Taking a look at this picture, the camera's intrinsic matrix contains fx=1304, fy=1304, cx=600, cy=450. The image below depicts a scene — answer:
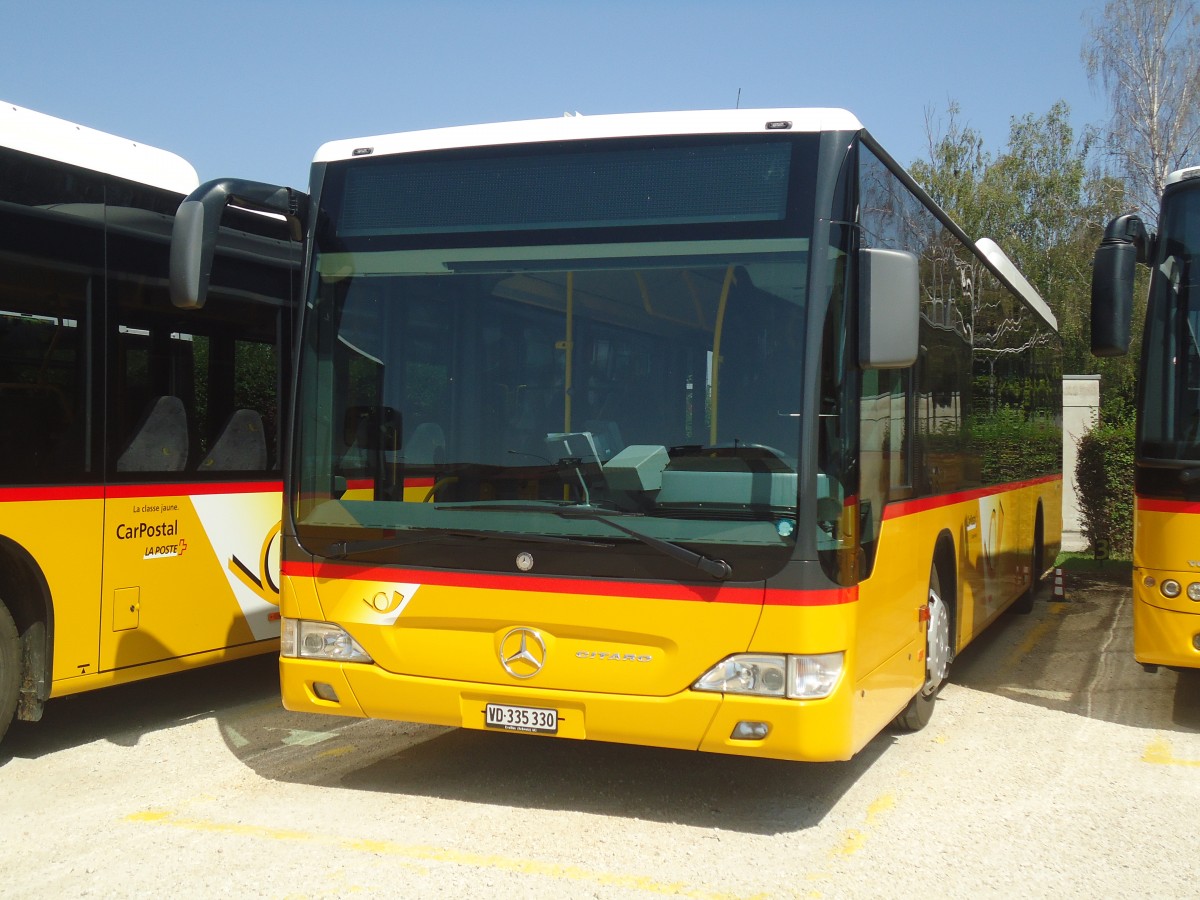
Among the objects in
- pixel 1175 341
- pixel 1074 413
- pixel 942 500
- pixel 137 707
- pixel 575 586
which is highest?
pixel 1175 341

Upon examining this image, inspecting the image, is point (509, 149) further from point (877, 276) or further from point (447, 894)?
point (447, 894)

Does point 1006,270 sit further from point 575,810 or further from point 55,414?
point 55,414

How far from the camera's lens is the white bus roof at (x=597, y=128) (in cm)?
540

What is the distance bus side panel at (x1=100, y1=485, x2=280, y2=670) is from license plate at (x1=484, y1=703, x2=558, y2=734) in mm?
2658

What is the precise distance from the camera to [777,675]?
5203 mm

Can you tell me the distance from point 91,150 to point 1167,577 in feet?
21.7

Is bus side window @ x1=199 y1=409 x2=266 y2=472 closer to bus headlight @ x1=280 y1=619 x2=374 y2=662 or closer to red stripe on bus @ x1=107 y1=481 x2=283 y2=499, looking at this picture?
red stripe on bus @ x1=107 y1=481 x2=283 y2=499

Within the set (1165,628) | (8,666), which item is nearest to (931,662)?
(1165,628)

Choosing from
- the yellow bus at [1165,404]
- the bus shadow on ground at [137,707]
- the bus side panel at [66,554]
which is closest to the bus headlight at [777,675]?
the yellow bus at [1165,404]

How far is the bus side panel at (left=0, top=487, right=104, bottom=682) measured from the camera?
6.54m

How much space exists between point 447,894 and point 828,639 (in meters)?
1.76

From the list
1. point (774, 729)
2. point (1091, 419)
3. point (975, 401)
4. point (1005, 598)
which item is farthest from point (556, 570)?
point (1091, 419)

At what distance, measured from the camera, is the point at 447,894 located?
473cm

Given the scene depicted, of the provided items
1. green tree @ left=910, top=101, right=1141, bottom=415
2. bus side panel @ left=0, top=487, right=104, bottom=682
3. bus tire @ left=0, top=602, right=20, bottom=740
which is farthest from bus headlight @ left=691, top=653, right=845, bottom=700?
green tree @ left=910, top=101, right=1141, bottom=415
